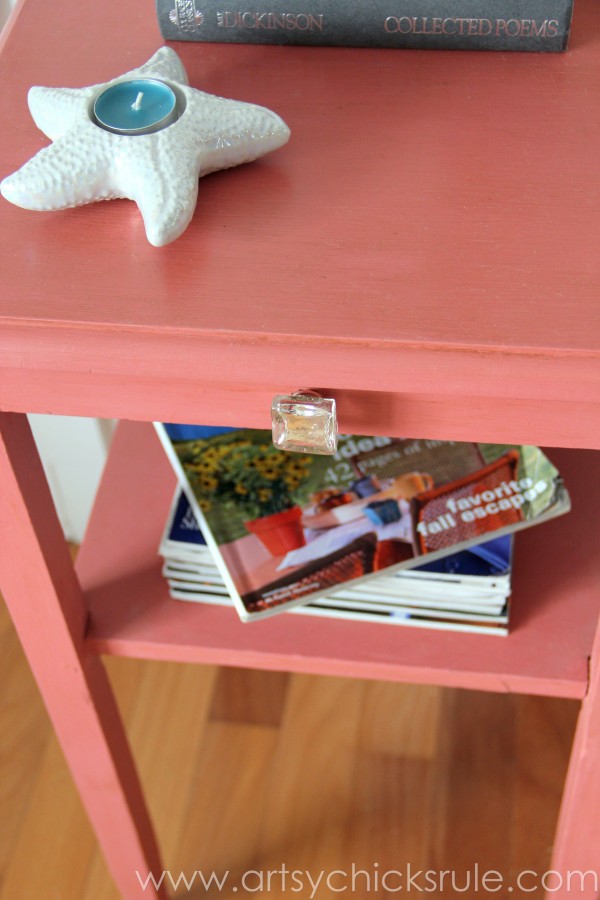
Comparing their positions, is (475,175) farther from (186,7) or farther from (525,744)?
(525,744)

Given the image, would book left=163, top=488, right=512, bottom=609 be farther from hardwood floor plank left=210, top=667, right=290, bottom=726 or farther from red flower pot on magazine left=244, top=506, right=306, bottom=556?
hardwood floor plank left=210, top=667, right=290, bottom=726

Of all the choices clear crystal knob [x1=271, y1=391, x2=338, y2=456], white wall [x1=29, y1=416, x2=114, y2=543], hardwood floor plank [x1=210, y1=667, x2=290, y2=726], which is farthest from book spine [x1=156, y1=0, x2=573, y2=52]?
hardwood floor plank [x1=210, y1=667, x2=290, y2=726]

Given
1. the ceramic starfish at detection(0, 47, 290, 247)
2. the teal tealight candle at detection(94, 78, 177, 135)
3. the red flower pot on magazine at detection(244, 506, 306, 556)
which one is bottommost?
the red flower pot on magazine at detection(244, 506, 306, 556)

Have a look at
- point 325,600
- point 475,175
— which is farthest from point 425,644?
point 475,175

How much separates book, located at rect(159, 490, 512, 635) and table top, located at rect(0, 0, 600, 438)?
232 mm

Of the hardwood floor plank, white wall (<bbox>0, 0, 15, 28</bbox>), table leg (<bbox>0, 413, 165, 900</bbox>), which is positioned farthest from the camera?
the hardwood floor plank

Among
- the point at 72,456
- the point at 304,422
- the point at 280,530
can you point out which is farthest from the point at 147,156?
the point at 72,456

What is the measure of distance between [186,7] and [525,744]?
73 centimetres

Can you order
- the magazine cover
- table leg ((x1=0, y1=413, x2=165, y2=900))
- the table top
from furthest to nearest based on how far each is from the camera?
the magazine cover → table leg ((x1=0, y1=413, x2=165, y2=900)) → the table top

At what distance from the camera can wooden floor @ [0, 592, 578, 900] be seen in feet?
3.12

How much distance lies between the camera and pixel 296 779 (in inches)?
39.4

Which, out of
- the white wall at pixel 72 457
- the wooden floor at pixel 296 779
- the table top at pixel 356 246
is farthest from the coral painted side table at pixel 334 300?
the white wall at pixel 72 457

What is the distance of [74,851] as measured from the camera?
38.2 inches

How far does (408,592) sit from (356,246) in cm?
30
